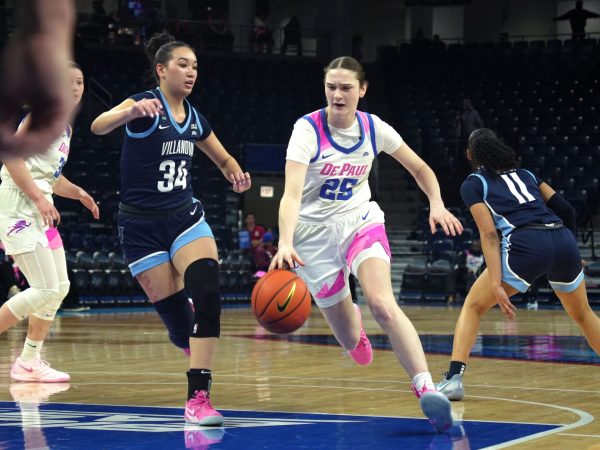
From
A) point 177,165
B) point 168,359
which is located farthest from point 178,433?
point 168,359

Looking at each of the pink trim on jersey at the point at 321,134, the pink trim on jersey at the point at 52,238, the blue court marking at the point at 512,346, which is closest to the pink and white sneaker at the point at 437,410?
the pink trim on jersey at the point at 321,134

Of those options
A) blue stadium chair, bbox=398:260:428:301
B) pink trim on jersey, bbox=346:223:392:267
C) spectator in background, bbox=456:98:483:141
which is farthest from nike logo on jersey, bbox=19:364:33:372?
spectator in background, bbox=456:98:483:141

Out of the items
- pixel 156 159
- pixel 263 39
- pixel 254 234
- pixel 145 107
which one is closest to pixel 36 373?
pixel 156 159

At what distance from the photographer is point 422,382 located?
14.7 ft

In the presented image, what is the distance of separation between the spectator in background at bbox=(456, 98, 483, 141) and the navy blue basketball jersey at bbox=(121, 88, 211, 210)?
59.6 feet

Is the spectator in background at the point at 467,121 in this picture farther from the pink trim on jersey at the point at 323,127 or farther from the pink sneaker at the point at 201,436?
the pink sneaker at the point at 201,436

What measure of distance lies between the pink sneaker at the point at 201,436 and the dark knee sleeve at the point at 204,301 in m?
0.44

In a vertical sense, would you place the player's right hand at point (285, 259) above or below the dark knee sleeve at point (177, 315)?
above

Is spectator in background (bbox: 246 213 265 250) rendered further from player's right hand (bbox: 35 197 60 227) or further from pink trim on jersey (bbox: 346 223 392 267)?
pink trim on jersey (bbox: 346 223 392 267)

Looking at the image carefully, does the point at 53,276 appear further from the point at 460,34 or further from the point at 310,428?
the point at 460,34

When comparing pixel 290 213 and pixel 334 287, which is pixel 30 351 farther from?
pixel 290 213

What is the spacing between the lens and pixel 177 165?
5059 millimetres

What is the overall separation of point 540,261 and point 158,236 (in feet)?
6.92

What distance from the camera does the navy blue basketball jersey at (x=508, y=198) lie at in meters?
5.69
